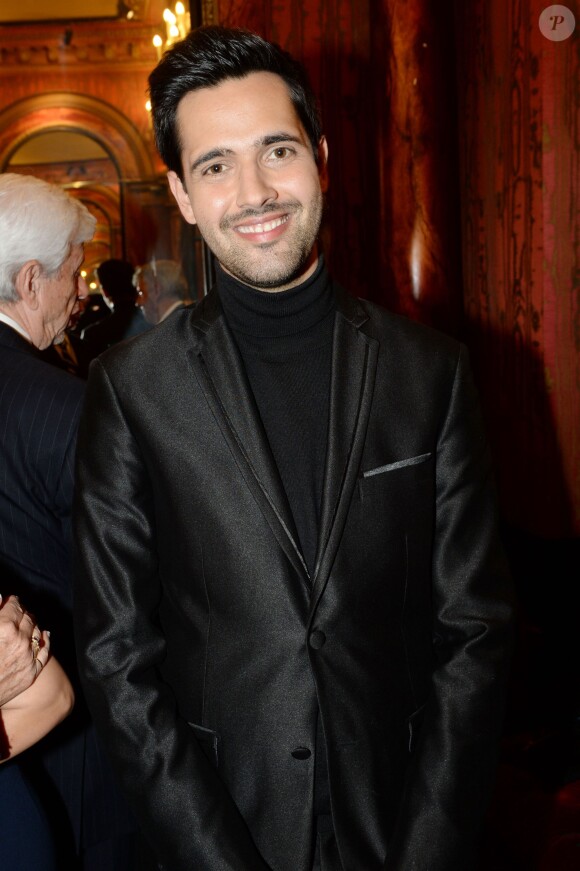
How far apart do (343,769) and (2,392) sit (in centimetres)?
98

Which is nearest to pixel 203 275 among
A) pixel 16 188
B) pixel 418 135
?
pixel 418 135

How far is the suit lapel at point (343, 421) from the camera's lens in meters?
1.26

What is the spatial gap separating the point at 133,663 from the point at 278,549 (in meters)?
0.26

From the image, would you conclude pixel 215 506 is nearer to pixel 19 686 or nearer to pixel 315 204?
pixel 19 686

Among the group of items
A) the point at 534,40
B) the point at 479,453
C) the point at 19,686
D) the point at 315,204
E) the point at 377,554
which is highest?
the point at 534,40

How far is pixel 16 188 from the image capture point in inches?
74.0

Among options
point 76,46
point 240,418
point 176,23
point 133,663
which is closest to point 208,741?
point 133,663

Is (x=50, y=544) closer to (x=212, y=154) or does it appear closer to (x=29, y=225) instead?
(x=29, y=225)

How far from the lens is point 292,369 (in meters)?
1.37

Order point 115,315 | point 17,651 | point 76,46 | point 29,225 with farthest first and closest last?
point 76,46 < point 115,315 < point 29,225 < point 17,651

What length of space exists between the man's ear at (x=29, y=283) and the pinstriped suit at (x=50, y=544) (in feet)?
0.75

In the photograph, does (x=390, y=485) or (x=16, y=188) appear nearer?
(x=390, y=485)

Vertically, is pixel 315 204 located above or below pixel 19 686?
above

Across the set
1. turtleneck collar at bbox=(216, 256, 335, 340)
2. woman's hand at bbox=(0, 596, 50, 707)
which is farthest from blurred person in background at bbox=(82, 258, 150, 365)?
woman's hand at bbox=(0, 596, 50, 707)
